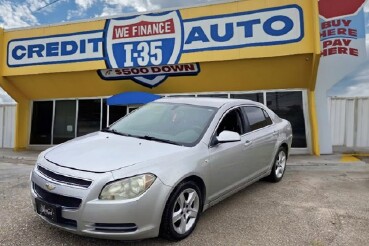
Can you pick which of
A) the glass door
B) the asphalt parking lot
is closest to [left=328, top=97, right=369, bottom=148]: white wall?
the asphalt parking lot

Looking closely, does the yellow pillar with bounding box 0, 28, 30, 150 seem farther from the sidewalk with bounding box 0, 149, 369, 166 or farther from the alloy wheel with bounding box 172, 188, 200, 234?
the alloy wheel with bounding box 172, 188, 200, 234

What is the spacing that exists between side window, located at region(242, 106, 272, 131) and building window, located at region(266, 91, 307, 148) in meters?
5.56

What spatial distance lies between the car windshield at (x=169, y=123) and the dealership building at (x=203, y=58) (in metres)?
6.32

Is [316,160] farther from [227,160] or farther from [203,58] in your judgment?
[227,160]

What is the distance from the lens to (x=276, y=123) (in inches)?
249

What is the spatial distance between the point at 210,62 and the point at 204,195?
301 inches

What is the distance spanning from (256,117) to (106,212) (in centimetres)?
325

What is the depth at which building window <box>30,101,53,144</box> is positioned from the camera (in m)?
14.3

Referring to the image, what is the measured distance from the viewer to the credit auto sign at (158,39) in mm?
10367

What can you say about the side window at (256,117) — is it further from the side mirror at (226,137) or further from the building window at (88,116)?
the building window at (88,116)

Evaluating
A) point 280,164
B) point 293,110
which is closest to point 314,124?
point 293,110

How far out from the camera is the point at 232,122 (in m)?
4.89

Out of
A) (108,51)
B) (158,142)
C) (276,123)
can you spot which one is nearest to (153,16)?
(108,51)

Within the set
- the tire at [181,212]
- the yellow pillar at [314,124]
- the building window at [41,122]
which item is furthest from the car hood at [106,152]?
the building window at [41,122]
